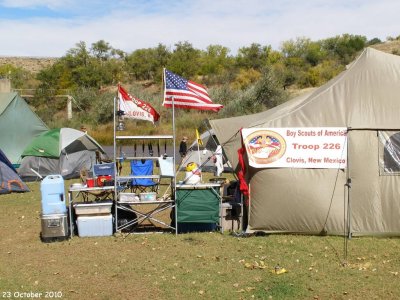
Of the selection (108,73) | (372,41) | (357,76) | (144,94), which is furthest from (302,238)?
(372,41)

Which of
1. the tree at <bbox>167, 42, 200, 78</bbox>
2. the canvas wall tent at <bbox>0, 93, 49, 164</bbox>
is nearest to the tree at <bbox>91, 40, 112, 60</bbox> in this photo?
the tree at <bbox>167, 42, 200, 78</bbox>

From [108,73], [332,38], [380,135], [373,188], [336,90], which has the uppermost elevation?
[332,38]

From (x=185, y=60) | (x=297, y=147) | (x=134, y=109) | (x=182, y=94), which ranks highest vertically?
(x=185, y=60)

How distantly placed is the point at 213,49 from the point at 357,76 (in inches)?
2493

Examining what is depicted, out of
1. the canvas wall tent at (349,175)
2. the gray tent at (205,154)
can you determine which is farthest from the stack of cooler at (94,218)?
the gray tent at (205,154)

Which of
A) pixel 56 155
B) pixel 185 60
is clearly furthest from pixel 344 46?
pixel 56 155

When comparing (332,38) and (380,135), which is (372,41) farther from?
(380,135)

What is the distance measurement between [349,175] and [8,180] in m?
10.3

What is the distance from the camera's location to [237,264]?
8.67 m

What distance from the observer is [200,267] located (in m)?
8.56

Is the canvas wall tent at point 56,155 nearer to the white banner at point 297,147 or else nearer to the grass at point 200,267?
the grass at point 200,267

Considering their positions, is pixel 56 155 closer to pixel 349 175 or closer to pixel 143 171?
pixel 143 171

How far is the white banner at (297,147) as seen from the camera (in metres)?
10.2

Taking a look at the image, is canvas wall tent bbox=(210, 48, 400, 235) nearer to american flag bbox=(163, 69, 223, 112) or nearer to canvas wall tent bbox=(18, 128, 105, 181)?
american flag bbox=(163, 69, 223, 112)
